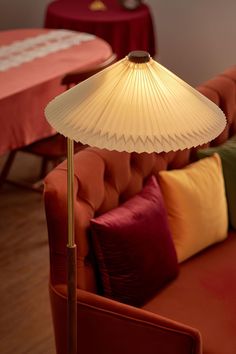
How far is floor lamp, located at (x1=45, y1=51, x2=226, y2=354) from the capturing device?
127cm

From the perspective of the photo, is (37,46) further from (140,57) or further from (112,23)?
(140,57)

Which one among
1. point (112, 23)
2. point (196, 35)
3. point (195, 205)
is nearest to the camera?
point (195, 205)

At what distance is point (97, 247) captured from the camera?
2008 mm

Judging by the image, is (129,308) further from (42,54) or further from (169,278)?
(42,54)

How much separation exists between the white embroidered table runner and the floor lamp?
1891 mm

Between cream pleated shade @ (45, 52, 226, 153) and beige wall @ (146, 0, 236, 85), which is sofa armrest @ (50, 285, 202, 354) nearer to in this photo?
cream pleated shade @ (45, 52, 226, 153)

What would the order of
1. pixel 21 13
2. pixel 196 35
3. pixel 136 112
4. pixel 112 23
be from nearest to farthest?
pixel 136 112 → pixel 112 23 → pixel 196 35 → pixel 21 13

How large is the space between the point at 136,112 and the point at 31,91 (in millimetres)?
1754

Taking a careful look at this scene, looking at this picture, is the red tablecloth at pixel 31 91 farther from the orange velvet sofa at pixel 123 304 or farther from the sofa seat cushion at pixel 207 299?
the sofa seat cushion at pixel 207 299

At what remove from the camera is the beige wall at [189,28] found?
429cm

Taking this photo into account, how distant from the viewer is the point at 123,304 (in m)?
1.89

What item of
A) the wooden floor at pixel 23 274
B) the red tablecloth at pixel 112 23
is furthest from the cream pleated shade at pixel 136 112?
→ the red tablecloth at pixel 112 23

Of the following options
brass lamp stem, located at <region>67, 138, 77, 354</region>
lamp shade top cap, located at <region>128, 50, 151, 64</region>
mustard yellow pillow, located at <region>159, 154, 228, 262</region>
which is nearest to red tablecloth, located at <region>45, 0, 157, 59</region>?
mustard yellow pillow, located at <region>159, 154, 228, 262</region>

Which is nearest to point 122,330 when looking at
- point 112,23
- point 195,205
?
point 195,205
